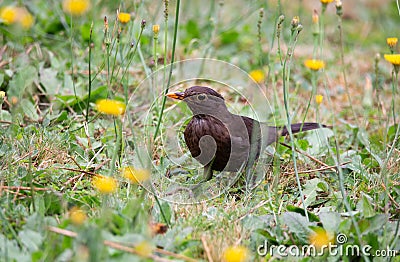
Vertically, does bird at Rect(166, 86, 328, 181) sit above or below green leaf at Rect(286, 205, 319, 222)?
above

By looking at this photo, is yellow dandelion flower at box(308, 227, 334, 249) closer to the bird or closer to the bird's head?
the bird

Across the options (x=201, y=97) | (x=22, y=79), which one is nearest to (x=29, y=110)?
(x=22, y=79)

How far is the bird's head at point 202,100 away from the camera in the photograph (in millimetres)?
3459

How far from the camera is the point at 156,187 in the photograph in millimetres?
3305

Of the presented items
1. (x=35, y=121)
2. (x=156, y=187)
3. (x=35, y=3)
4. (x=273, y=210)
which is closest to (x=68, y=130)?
(x=35, y=121)

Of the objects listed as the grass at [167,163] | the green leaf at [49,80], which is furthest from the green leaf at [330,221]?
the green leaf at [49,80]

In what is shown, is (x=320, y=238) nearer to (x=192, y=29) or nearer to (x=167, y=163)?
(x=167, y=163)

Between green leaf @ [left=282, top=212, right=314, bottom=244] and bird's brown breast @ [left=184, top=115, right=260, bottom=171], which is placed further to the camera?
bird's brown breast @ [left=184, top=115, right=260, bottom=171]

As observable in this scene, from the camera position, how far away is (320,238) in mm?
2586

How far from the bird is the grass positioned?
0.42 ft

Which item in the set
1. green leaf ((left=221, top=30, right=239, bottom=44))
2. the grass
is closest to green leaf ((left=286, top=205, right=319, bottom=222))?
the grass

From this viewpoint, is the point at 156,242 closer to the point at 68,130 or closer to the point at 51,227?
the point at 51,227

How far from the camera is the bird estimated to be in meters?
3.45

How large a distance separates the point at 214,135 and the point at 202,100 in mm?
222
